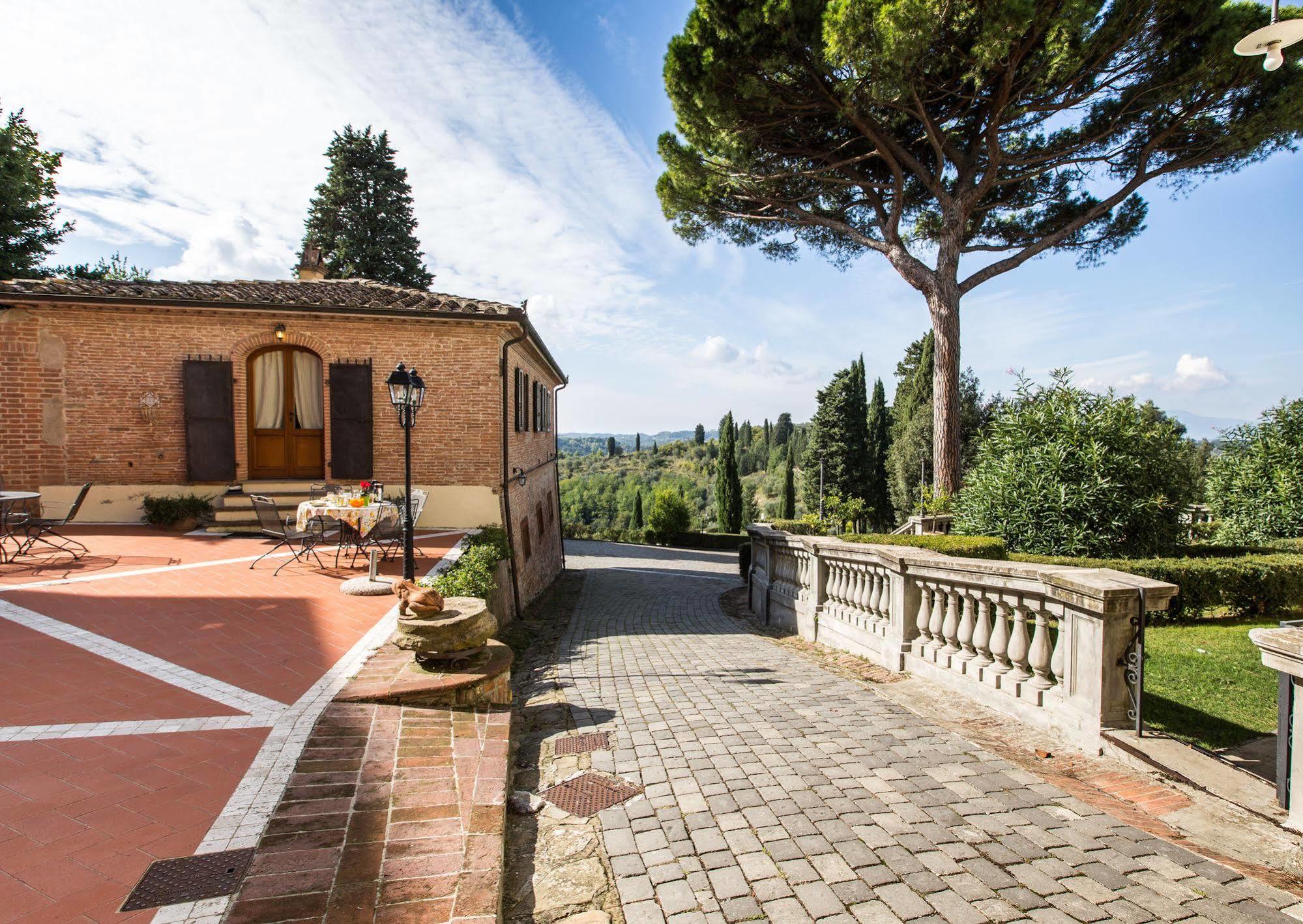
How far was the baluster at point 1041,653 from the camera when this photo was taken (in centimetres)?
371

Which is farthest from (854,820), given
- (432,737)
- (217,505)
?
(217,505)

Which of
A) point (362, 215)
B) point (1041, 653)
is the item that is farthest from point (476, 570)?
point (362, 215)

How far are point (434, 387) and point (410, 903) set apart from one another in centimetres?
900

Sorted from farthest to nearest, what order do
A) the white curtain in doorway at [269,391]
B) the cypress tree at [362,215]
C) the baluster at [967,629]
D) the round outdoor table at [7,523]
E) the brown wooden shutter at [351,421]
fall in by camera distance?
the cypress tree at [362,215] < the white curtain in doorway at [269,391] < the brown wooden shutter at [351,421] < the round outdoor table at [7,523] < the baluster at [967,629]

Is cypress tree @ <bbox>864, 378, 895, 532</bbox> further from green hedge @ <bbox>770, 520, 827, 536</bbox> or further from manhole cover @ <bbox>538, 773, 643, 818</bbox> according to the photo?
manhole cover @ <bbox>538, 773, 643, 818</bbox>

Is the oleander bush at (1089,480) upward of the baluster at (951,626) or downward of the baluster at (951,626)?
Answer: upward

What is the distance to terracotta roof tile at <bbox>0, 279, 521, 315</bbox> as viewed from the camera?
9.71 meters

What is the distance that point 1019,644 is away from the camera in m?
3.91

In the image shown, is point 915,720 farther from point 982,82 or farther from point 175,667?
point 982,82

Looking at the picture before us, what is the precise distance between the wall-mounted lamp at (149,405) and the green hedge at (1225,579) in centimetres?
1368

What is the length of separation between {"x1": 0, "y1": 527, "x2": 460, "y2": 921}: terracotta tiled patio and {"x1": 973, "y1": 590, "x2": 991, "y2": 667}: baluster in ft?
14.3

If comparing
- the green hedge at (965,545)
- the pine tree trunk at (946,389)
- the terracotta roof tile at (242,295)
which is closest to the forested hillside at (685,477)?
the pine tree trunk at (946,389)

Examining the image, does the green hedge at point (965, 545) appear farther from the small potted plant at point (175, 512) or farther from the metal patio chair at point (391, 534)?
the small potted plant at point (175, 512)

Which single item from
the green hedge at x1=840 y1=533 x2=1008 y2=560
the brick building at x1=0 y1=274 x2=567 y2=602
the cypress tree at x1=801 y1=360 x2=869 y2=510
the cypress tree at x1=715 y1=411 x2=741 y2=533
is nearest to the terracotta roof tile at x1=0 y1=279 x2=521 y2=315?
the brick building at x1=0 y1=274 x2=567 y2=602
